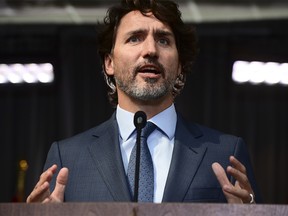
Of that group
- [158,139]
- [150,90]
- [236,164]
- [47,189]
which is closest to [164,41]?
[150,90]

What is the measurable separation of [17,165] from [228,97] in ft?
4.62

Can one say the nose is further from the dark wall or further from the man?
the dark wall

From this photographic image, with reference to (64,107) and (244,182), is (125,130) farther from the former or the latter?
(64,107)

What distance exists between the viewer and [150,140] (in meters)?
2.42

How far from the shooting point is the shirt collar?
2.44 metres

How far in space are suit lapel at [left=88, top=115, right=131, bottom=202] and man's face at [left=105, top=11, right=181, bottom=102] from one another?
11 cm

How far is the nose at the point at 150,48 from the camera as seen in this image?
2.40 meters

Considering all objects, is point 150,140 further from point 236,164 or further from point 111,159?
point 236,164

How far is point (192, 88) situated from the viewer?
5844 millimetres

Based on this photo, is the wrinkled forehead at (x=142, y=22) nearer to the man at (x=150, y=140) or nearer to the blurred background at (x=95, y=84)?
the man at (x=150, y=140)

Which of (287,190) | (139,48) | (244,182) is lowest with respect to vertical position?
(287,190)

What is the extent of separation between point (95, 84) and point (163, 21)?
11.3 feet

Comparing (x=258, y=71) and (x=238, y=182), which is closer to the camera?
(x=238, y=182)

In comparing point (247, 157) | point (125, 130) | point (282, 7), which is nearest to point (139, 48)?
point (125, 130)
